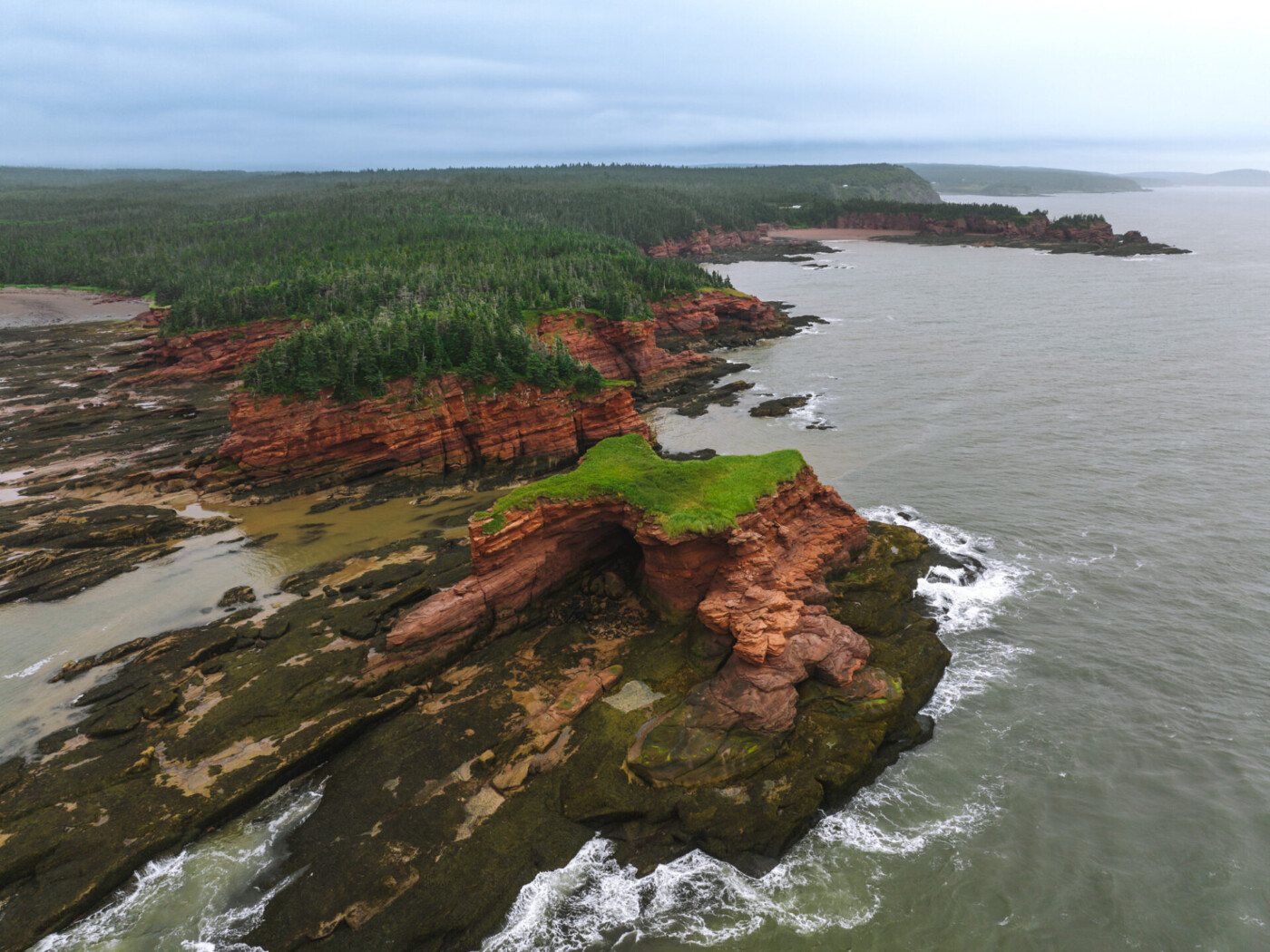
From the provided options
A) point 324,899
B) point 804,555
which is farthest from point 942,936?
point 324,899

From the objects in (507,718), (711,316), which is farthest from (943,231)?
(507,718)

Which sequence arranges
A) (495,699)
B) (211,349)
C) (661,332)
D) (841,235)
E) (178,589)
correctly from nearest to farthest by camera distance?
(495,699), (178,589), (211,349), (661,332), (841,235)

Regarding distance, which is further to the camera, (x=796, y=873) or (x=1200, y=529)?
(x=1200, y=529)

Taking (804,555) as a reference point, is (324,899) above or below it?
below

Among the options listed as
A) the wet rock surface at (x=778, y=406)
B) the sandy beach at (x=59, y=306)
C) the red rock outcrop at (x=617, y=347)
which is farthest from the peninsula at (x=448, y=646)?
the sandy beach at (x=59, y=306)

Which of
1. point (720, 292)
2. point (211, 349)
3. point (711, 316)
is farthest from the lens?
point (720, 292)

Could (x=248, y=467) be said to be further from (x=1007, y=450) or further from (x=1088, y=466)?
(x=1088, y=466)

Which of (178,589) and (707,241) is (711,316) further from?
(707,241)

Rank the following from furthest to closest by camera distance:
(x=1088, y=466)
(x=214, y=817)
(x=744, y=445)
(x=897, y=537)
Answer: (x=744, y=445) → (x=1088, y=466) → (x=897, y=537) → (x=214, y=817)
